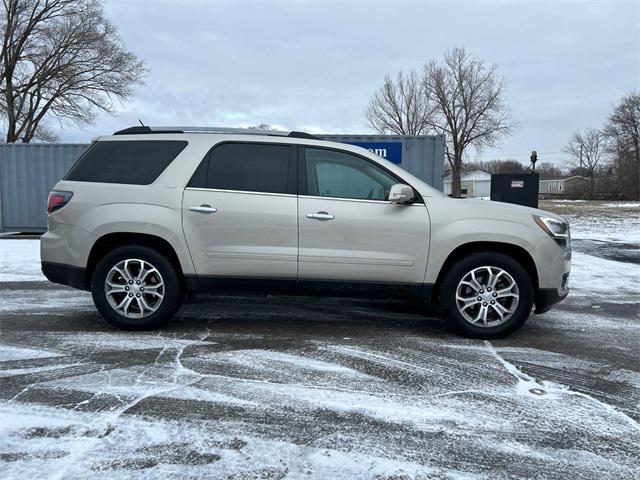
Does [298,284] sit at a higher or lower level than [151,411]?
higher

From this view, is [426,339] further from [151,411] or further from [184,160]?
[184,160]

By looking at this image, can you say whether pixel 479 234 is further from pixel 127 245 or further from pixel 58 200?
pixel 58 200

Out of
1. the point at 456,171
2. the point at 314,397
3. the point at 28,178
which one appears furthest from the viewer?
the point at 456,171

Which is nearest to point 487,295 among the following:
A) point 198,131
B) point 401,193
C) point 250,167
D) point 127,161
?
point 401,193

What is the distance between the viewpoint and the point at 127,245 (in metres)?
4.55

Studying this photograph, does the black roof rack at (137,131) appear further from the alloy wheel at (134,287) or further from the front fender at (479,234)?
the front fender at (479,234)

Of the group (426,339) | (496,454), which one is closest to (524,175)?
(426,339)

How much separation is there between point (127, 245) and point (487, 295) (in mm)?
3460

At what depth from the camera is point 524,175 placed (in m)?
12.1

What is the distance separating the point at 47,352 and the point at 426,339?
337 cm

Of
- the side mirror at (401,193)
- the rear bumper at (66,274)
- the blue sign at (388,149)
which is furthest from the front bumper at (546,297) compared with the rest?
the blue sign at (388,149)

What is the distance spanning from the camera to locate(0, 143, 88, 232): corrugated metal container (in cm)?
1334

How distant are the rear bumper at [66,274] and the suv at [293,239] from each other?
0.5 inches

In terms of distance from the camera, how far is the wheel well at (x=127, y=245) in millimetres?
4559
